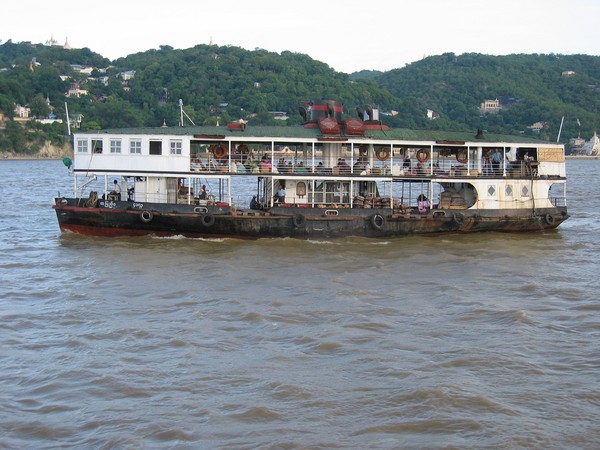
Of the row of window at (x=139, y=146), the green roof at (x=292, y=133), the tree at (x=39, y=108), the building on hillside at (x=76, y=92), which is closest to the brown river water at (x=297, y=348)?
the row of window at (x=139, y=146)

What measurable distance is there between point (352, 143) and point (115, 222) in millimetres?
9003

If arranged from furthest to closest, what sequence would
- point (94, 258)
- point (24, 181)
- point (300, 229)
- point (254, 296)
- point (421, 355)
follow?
point (24, 181), point (300, 229), point (94, 258), point (254, 296), point (421, 355)

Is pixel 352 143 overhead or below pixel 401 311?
overhead

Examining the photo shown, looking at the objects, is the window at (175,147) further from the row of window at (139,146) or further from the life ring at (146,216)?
the life ring at (146,216)

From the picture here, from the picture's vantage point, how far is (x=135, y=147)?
3059cm

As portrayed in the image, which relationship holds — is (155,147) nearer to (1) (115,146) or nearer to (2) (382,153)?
(1) (115,146)

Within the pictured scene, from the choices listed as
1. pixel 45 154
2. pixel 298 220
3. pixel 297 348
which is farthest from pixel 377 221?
pixel 45 154

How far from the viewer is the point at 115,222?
30.0m

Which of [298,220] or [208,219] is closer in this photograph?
[208,219]

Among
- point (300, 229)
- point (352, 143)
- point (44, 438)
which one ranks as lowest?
point (44, 438)

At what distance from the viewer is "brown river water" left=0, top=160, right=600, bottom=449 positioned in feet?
43.8

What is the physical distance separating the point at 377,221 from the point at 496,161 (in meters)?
6.20

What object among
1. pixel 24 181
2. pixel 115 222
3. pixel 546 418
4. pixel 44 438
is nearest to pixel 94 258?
pixel 115 222

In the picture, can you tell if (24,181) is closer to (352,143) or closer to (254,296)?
(352,143)
